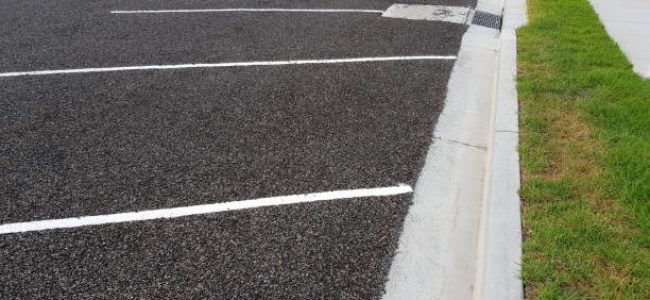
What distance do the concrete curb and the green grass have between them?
0.26 feet

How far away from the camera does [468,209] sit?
3910 millimetres

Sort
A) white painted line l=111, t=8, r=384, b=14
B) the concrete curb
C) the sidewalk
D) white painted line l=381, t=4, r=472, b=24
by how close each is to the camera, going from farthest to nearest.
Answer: white painted line l=111, t=8, r=384, b=14 < white painted line l=381, t=4, r=472, b=24 < the sidewalk < the concrete curb

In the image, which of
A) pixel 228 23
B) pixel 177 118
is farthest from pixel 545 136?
pixel 228 23

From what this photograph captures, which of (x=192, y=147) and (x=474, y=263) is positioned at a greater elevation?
(x=192, y=147)

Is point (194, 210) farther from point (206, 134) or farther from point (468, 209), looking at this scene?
point (468, 209)

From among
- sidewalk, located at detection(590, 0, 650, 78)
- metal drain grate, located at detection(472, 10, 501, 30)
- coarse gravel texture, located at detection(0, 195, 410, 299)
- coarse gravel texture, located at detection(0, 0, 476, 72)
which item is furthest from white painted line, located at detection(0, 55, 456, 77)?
coarse gravel texture, located at detection(0, 195, 410, 299)

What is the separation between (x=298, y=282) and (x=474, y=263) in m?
1.23

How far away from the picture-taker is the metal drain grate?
8.54m

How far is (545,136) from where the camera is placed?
4574 mm

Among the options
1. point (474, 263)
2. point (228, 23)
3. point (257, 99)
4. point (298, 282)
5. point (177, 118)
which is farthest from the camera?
point (228, 23)

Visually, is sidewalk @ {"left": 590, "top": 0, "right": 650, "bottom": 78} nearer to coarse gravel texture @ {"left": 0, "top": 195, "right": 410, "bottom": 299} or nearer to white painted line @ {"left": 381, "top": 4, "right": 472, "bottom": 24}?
white painted line @ {"left": 381, "top": 4, "right": 472, "bottom": 24}

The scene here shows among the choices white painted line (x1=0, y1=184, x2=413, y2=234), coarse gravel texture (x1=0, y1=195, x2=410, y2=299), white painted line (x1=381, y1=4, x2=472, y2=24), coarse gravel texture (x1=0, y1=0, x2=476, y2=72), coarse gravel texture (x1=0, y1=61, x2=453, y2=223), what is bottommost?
coarse gravel texture (x1=0, y1=195, x2=410, y2=299)

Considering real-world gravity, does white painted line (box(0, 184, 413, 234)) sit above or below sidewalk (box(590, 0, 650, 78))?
below

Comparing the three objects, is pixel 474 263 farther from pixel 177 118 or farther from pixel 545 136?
pixel 177 118
